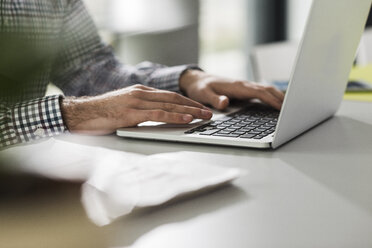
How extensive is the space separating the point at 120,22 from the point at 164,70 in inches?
87.7

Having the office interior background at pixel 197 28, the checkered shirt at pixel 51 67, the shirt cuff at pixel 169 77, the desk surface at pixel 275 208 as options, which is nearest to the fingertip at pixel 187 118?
the desk surface at pixel 275 208

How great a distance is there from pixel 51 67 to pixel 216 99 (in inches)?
24.7

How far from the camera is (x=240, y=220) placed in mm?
415

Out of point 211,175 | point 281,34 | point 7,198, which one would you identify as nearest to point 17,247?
point 7,198

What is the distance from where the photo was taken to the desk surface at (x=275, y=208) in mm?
375

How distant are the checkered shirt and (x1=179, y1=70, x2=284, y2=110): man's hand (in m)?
0.06

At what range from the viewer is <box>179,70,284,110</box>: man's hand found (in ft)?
3.14

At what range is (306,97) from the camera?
2.34ft

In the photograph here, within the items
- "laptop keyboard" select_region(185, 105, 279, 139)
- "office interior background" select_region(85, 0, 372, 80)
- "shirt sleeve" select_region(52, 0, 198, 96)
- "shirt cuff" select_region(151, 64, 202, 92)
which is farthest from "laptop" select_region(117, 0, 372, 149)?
"office interior background" select_region(85, 0, 372, 80)

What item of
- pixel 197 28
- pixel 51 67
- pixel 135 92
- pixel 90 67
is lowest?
pixel 197 28

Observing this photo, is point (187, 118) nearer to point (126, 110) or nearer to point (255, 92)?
point (126, 110)

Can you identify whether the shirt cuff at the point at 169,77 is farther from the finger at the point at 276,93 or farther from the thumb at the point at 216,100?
the finger at the point at 276,93

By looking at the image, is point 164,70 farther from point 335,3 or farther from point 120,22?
point 120,22

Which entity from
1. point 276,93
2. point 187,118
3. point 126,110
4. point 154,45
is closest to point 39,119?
point 126,110
